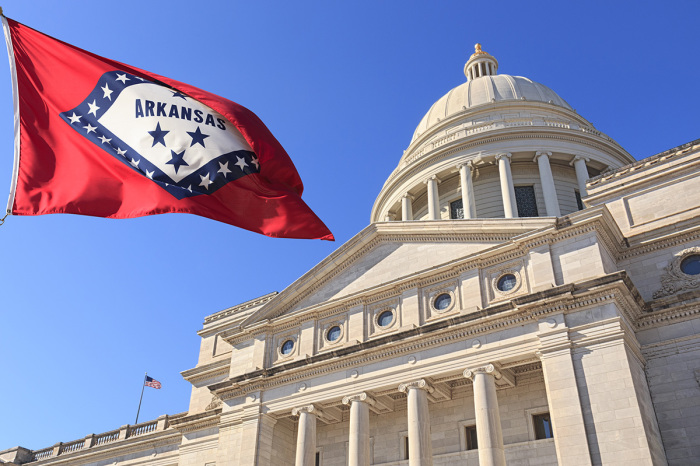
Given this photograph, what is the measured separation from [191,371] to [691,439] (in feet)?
88.5

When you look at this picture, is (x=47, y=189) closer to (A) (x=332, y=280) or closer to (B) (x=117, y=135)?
(B) (x=117, y=135)

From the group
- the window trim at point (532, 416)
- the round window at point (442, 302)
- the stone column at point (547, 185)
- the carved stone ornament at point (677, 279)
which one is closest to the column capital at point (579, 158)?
the stone column at point (547, 185)

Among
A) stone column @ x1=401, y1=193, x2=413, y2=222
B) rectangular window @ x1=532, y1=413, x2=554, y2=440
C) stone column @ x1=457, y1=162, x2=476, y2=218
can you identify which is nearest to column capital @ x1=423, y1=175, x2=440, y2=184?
stone column @ x1=457, y1=162, x2=476, y2=218

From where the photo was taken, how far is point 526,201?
147ft

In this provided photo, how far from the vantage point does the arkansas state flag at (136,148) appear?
12555mm

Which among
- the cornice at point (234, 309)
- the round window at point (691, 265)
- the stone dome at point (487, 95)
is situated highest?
the stone dome at point (487, 95)

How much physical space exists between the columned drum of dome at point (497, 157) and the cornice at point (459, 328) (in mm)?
18471

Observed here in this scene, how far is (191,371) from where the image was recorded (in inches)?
1502

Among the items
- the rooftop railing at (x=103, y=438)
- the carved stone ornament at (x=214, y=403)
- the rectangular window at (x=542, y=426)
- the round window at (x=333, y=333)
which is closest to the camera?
the rectangular window at (x=542, y=426)

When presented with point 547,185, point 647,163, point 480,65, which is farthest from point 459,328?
point 480,65

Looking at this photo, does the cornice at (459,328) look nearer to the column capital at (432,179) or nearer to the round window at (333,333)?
the round window at (333,333)

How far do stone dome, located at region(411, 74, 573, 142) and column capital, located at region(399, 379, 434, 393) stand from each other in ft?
103

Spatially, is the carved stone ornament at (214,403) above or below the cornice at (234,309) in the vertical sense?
below

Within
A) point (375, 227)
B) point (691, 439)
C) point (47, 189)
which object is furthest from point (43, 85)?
point (691, 439)
